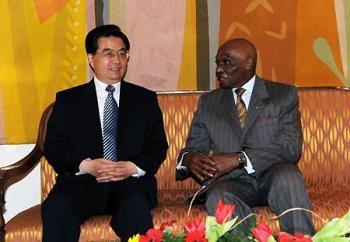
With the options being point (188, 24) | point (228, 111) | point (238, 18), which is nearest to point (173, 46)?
point (188, 24)

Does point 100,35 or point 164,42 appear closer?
point 100,35

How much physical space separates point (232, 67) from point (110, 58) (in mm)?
628

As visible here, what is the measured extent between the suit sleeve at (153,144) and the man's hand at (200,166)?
160 mm

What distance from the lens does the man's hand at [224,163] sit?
3.48 m

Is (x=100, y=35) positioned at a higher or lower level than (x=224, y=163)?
higher

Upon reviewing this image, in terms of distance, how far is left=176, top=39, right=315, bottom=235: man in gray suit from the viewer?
3320 mm

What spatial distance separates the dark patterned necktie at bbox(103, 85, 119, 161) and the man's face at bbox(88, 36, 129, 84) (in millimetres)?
73

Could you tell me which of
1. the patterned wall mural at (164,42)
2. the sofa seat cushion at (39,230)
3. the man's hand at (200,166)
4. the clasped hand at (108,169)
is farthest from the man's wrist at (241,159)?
the patterned wall mural at (164,42)

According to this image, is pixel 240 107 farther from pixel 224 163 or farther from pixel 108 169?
pixel 108 169

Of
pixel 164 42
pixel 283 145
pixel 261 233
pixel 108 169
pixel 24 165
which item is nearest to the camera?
pixel 261 233

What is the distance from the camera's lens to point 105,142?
3617 mm

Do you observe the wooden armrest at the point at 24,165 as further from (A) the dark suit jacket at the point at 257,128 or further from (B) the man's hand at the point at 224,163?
(B) the man's hand at the point at 224,163

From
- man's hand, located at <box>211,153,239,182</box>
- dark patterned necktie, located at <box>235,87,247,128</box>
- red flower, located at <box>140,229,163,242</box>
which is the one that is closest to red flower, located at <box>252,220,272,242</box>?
red flower, located at <box>140,229,163,242</box>

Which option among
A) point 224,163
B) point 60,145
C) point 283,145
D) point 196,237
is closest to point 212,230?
point 196,237
